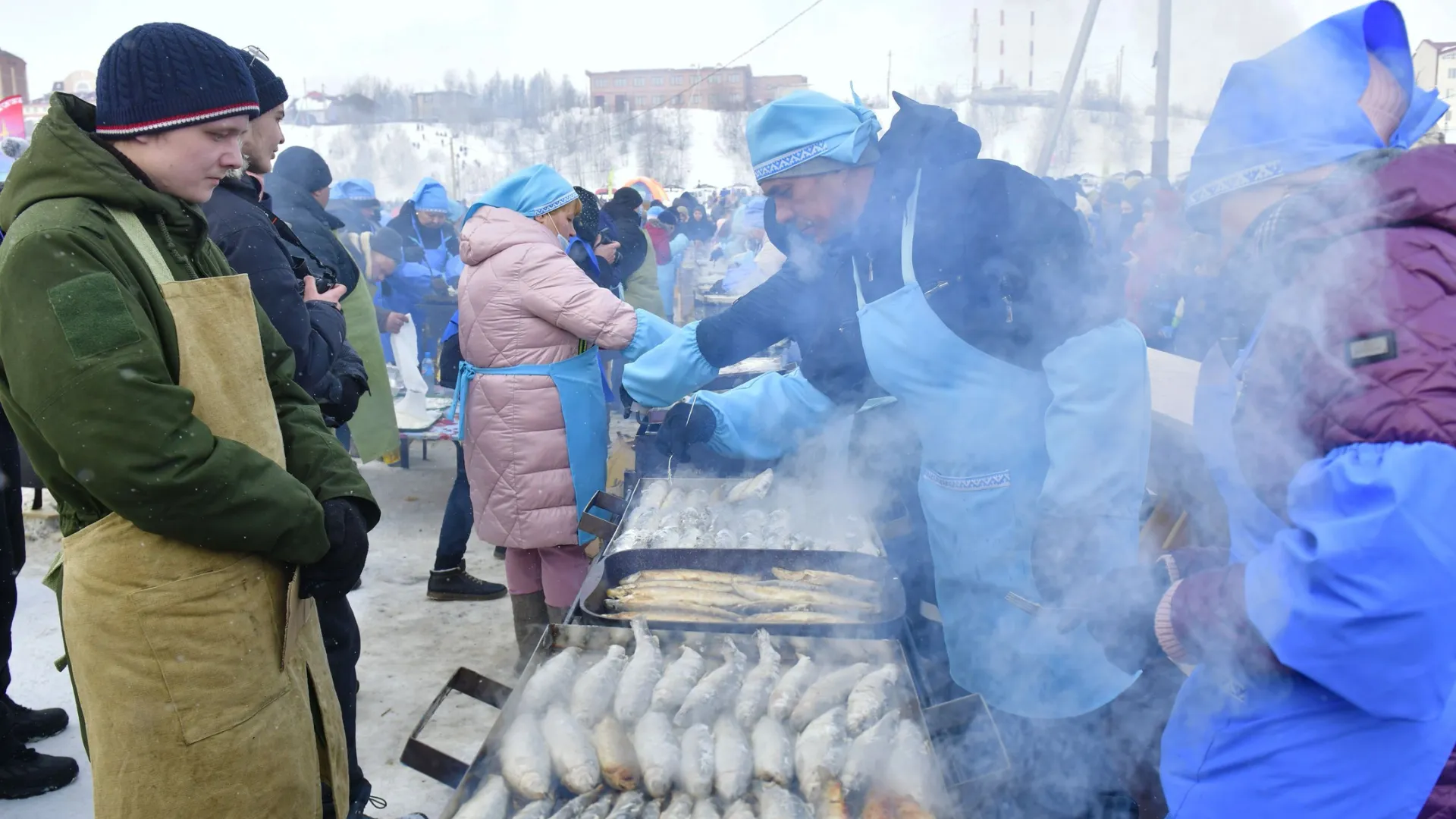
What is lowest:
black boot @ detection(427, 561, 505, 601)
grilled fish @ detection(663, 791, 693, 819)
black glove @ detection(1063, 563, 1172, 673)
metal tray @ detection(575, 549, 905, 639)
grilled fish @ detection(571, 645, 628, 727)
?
black boot @ detection(427, 561, 505, 601)

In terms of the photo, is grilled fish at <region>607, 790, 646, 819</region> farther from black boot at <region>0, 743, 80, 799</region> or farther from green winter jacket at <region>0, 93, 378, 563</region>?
black boot at <region>0, 743, 80, 799</region>

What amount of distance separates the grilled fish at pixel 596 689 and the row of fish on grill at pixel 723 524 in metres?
0.70

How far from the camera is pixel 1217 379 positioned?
1.74 metres

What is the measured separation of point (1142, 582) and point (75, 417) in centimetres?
218

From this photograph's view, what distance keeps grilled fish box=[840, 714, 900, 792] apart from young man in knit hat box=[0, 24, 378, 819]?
3.92 ft

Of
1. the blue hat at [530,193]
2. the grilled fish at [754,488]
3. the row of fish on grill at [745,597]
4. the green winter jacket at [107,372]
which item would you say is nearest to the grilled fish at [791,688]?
the row of fish on grill at [745,597]

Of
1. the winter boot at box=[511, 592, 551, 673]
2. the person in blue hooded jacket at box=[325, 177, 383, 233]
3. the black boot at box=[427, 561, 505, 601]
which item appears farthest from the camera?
the person in blue hooded jacket at box=[325, 177, 383, 233]

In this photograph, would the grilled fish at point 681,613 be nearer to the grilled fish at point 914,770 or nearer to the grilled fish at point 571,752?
the grilled fish at point 571,752

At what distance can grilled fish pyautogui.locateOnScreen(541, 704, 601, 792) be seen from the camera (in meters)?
1.83

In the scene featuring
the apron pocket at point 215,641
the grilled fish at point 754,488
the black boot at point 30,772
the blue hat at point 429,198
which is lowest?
the black boot at point 30,772

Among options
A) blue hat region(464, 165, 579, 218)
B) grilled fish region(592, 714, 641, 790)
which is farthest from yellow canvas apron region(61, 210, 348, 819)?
blue hat region(464, 165, 579, 218)

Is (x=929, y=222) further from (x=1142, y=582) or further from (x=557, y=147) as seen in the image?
(x=557, y=147)

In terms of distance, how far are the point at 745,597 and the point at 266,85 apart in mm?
2237

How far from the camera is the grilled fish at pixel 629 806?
1.73 meters
